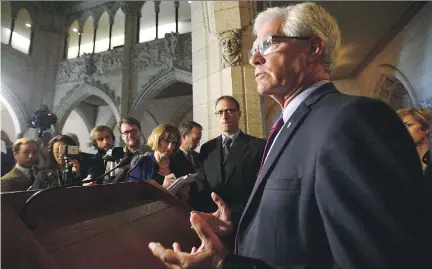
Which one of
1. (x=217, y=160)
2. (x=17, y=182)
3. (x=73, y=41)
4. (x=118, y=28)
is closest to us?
(x=217, y=160)

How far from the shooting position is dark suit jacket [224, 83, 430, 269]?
2.09 ft

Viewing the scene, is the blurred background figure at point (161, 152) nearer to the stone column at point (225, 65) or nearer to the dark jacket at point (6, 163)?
the stone column at point (225, 65)

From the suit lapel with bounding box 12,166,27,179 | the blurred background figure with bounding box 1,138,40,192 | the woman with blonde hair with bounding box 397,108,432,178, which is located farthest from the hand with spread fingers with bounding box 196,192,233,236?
the suit lapel with bounding box 12,166,27,179

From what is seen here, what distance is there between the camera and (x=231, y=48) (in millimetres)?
3438

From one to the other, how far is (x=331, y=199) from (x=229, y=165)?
5.10 feet

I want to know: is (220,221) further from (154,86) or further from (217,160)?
(154,86)

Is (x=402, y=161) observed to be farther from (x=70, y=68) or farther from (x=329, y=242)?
(x=70, y=68)

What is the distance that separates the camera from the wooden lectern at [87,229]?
55 centimetres

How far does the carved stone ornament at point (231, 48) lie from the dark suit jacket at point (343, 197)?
275cm

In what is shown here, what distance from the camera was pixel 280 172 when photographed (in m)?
0.81

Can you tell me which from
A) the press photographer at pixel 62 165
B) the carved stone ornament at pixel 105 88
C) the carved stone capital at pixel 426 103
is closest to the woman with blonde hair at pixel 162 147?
the press photographer at pixel 62 165

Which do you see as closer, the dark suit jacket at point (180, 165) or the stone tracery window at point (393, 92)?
the dark suit jacket at point (180, 165)

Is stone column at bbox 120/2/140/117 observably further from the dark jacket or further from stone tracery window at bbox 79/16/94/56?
the dark jacket

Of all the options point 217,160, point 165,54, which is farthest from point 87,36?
point 217,160
